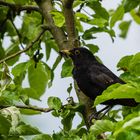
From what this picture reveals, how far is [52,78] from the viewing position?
2299 millimetres

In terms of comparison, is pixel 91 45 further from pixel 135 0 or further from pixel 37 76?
pixel 135 0

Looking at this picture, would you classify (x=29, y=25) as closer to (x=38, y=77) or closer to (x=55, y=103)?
(x=38, y=77)

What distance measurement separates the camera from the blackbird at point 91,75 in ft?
7.72

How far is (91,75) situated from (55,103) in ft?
2.46

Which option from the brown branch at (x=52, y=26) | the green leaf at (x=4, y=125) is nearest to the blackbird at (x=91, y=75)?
the brown branch at (x=52, y=26)

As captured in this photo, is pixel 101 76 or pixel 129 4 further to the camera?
pixel 101 76

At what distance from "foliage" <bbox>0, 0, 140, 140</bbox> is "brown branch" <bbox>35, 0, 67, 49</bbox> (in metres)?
0.02

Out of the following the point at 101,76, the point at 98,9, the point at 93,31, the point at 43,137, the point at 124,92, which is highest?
the point at 98,9

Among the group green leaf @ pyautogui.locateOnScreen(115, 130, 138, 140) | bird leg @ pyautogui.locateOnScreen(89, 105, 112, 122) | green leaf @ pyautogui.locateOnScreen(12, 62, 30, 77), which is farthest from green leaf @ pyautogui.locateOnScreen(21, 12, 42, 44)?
green leaf @ pyautogui.locateOnScreen(115, 130, 138, 140)

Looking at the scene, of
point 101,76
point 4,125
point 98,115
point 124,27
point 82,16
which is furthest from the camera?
point 124,27

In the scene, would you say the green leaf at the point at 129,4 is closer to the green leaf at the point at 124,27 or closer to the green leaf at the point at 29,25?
the green leaf at the point at 29,25

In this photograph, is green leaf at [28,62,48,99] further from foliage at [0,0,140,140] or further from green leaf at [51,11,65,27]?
green leaf at [51,11,65,27]

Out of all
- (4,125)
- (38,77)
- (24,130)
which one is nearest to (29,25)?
(38,77)

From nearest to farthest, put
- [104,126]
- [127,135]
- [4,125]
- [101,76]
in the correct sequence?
[127,135] → [104,126] → [4,125] → [101,76]
